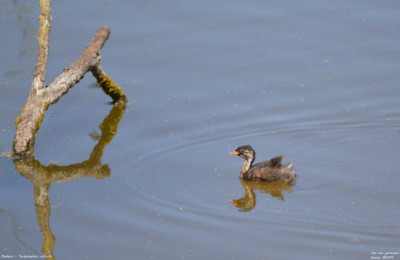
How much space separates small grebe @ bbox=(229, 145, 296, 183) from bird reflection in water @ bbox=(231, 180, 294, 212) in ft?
0.24

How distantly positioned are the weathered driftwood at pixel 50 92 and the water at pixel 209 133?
1.17ft

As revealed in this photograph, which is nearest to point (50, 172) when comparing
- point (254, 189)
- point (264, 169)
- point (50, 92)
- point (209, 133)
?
point (50, 92)

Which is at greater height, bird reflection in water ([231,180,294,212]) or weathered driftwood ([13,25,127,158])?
weathered driftwood ([13,25,127,158])

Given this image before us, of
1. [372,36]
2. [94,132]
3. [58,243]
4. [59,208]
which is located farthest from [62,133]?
[372,36]

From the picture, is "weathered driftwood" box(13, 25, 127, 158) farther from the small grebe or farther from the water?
the small grebe

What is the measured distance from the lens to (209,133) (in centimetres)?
1377

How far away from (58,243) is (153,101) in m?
5.14

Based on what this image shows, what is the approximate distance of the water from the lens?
415 inches

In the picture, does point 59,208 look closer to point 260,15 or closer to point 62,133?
point 62,133

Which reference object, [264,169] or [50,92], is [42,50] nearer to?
[50,92]

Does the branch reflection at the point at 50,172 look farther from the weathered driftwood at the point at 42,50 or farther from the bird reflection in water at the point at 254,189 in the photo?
the bird reflection in water at the point at 254,189

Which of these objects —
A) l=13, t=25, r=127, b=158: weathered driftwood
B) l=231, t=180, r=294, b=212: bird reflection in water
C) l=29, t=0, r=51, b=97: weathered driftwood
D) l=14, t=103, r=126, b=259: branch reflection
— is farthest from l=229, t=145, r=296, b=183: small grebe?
l=29, t=0, r=51, b=97: weathered driftwood

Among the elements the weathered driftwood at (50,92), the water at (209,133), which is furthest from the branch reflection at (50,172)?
the weathered driftwood at (50,92)

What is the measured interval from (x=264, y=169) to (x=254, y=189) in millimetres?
374
